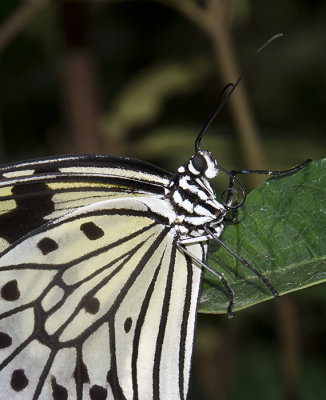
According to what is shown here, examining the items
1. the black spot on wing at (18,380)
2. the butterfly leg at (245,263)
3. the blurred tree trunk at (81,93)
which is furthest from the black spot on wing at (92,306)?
the blurred tree trunk at (81,93)

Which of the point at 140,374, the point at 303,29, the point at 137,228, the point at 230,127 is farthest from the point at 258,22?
the point at 140,374

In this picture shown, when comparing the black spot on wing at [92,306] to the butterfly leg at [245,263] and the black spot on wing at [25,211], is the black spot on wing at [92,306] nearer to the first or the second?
the black spot on wing at [25,211]

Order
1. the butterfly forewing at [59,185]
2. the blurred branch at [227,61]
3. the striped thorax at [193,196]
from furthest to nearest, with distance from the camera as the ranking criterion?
the blurred branch at [227,61] → the striped thorax at [193,196] → the butterfly forewing at [59,185]

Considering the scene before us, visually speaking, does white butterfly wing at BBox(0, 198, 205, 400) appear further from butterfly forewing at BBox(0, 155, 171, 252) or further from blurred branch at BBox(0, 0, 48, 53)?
blurred branch at BBox(0, 0, 48, 53)

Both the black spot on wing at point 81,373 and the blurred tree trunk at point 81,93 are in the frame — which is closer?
the black spot on wing at point 81,373

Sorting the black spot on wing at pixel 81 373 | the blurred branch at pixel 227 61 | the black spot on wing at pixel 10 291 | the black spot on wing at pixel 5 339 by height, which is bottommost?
the black spot on wing at pixel 81 373

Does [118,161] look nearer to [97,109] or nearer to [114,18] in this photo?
[97,109]

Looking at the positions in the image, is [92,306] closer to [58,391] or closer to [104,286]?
[104,286]

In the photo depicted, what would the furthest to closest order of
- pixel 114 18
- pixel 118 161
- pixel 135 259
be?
pixel 114 18 < pixel 135 259 < pixel 118 161

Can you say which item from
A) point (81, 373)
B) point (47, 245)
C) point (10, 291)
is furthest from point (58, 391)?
point (47, 245)
